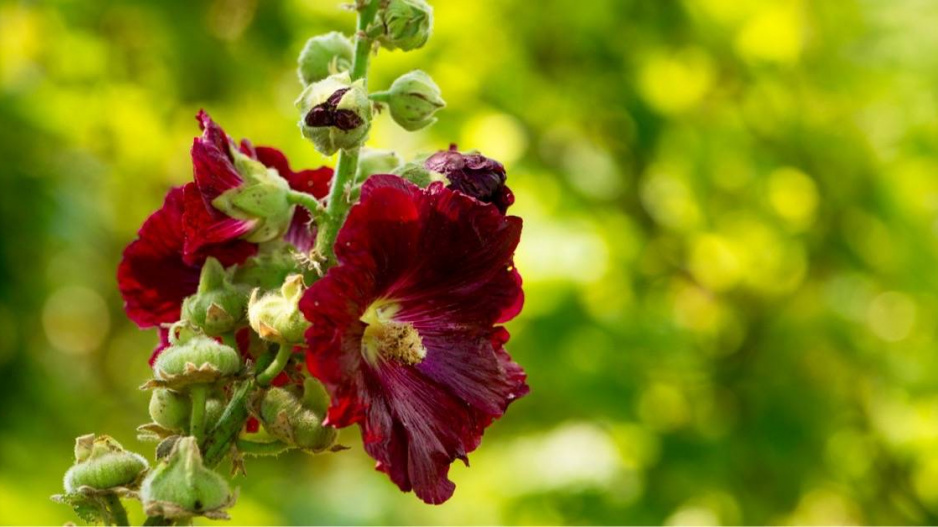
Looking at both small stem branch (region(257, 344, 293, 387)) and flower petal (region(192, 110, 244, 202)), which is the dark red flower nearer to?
flower petal (region(192, 110, 244, 202))

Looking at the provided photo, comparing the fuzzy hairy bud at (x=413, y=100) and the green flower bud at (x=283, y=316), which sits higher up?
the fuzzy hairy bud at (x=413, y=100)

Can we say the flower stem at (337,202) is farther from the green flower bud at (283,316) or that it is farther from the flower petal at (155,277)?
the flower petal at (155,277)

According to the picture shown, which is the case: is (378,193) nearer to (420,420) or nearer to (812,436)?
(420,420)

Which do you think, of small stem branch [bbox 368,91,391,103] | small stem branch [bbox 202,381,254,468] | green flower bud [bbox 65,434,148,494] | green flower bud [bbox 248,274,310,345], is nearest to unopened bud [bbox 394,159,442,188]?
small stem branch [bbox 368,91,391,103]

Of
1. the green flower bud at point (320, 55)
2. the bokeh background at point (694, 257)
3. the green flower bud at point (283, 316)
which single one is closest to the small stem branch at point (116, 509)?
the green flower bud at point (283, 316)

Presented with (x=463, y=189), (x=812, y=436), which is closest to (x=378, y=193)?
(x=463, y=189)

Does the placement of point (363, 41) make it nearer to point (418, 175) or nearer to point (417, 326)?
point (418, 175)

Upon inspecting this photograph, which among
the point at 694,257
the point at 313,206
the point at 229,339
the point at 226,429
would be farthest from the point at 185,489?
the point at 694,257
